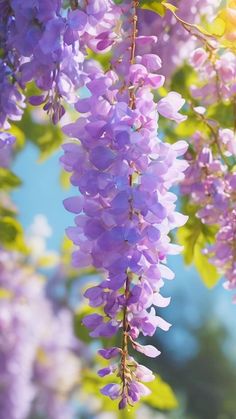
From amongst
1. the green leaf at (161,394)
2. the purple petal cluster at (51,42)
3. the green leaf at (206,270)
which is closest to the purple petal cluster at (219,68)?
the purple petal cluster at (51,42)

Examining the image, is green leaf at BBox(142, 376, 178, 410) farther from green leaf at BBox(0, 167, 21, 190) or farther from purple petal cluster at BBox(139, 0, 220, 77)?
purple petal cluster at BBox(139, 0, 220, 77)

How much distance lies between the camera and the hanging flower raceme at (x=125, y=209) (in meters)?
0.87

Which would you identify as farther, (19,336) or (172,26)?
(19,336)

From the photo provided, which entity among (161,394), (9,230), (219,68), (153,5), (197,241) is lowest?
(161,394)

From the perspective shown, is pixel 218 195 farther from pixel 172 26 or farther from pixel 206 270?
pixel 206 270

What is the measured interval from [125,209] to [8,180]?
1050 millimetres

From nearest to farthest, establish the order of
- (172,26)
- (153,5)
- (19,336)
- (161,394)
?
(153,5), (172,26), (161,394), (19,336)

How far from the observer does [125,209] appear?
87cm

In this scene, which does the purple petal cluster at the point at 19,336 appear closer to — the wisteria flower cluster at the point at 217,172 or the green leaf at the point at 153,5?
the wisteria flower cluster at the point at 217,172

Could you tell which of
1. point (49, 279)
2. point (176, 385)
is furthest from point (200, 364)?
point (49, 279)

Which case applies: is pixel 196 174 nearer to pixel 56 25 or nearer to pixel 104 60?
pixel 56 25

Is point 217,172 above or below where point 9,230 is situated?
above

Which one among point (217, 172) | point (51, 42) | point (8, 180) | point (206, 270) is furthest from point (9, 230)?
point (51, 42)

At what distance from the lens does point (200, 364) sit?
1400 cm
